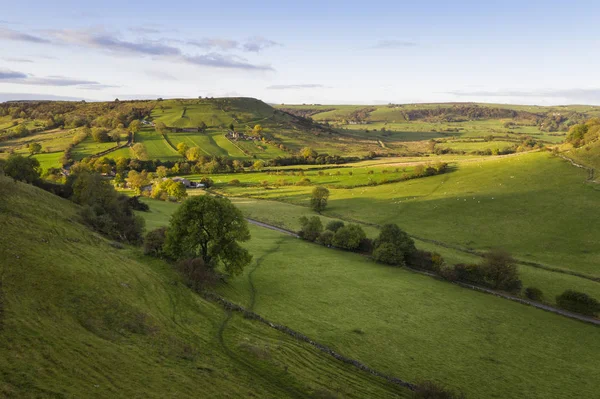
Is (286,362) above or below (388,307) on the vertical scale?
above

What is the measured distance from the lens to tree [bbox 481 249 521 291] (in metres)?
52.8

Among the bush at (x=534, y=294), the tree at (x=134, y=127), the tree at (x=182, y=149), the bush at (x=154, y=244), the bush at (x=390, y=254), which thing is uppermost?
the tree at (x=134, y=127)

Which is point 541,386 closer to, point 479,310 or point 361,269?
point 479,310

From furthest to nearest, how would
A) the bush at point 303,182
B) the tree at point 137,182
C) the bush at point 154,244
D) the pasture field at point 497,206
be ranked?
the bush at point 303,182 < the tree at point 137,182 < the pasture field at point 497,206 < the bush at point 154,244

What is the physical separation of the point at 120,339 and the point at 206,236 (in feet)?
72.1

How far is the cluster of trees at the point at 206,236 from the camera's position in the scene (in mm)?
42719

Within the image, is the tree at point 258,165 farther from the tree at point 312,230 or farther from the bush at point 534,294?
the bush at point 534,294

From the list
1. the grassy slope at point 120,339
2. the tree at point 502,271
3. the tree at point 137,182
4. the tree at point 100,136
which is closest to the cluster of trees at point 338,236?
the tree at point 502,271

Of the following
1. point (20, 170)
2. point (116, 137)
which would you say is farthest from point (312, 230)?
point (116, 137)

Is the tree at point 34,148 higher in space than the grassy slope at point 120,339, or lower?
higher

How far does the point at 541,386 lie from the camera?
29969mm

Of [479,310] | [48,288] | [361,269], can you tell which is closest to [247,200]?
[361,269]

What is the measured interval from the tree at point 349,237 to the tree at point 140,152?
4474 inches

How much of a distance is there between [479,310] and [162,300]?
3671 centimetres
